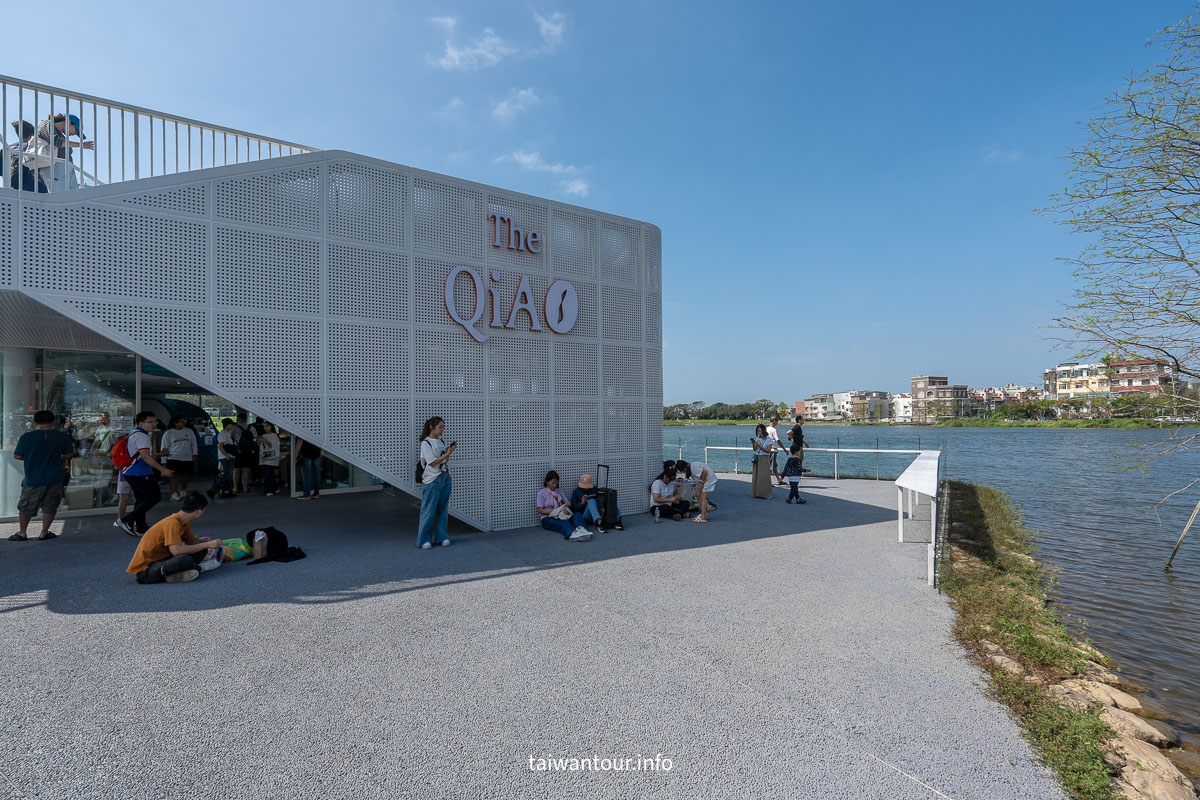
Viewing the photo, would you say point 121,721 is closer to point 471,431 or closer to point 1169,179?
point 471,431

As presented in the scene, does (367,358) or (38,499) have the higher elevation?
(367,358)

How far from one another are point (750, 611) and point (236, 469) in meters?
12.3

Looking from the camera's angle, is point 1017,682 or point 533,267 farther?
point 533,267

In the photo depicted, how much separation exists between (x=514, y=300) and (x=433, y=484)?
3.13 metres

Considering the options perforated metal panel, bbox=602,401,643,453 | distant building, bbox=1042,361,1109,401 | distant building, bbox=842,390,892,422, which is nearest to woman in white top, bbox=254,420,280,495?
perforated metal panel, bbox=602,401,643,453

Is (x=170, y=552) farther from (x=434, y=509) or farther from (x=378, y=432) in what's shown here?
(x=434, y=509)

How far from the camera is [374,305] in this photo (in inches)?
308

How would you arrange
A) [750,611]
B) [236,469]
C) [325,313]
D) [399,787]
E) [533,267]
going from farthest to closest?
1. [236,469]
2. [533,267]
3. [325,313]
4. [750,611]
5. [399,787]

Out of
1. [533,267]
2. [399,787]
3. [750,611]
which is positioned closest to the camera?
[399,787]

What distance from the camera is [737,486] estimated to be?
15070mm

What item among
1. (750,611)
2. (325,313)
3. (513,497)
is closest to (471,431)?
(513,497)

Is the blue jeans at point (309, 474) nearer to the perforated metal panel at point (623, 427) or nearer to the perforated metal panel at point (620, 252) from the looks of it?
the perforated metal panel at point (623, 427)

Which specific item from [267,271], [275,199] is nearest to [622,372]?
[267,271]

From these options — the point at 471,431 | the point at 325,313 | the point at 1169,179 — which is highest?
the point at 1169,179
